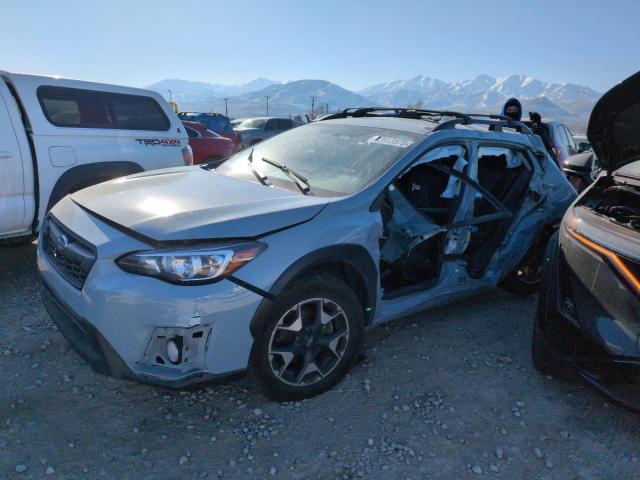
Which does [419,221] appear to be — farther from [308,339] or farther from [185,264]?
[185,264]

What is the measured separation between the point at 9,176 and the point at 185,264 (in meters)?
2.95

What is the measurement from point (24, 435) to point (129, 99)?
408 cm

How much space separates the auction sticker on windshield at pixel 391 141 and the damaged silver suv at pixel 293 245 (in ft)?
0.05

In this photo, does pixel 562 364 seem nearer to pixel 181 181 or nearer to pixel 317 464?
pixel 317 464

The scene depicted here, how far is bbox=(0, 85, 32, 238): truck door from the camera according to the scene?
3965 mm

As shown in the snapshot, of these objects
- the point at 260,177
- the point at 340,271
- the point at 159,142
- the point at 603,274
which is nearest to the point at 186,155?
the point at 159,142

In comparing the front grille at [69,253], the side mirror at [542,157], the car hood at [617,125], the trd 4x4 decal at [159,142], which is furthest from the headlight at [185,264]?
the trd 4x4 decal at [159,142]

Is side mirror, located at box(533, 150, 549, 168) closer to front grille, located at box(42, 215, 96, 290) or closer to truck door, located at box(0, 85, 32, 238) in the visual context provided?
front grille, located at box(42, 215, 96, 290)

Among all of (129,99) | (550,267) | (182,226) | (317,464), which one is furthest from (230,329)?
(129,99)

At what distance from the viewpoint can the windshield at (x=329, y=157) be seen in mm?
2846

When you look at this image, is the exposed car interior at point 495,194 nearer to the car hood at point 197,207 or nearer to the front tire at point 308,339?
the front tire at point 308,339

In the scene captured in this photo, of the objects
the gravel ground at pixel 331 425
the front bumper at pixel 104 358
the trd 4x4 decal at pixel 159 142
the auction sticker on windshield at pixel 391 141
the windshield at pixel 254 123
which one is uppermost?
the auction sticker on windshield at pixel 391 141

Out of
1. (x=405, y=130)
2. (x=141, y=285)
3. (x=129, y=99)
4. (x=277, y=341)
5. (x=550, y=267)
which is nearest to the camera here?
(x=141, y=285)

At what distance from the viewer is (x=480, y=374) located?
3020 millimetres
